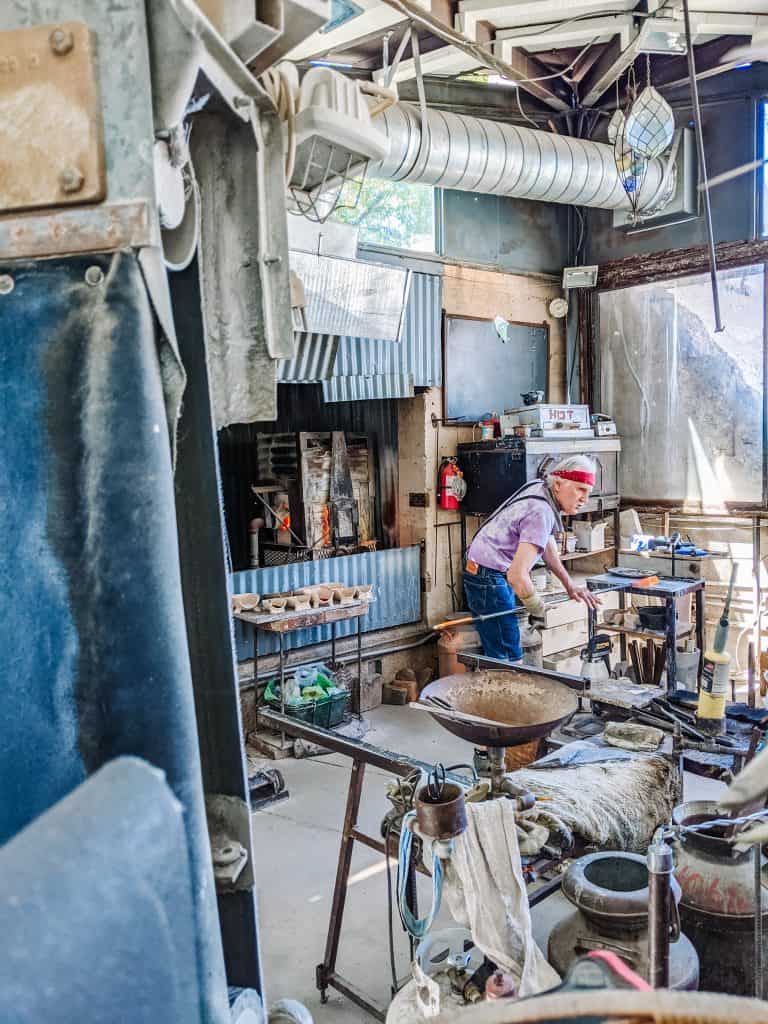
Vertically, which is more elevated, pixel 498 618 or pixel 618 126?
pixel 618 126

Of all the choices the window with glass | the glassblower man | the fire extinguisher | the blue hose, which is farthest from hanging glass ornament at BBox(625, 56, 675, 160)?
the blue hose

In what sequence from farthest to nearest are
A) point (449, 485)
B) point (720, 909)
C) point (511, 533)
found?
point (449, 485) → point (511, 533) → point (720, 909)

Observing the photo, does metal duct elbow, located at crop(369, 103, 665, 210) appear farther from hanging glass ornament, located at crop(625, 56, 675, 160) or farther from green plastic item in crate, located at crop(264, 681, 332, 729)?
green plastic item in crate, located at crop(264, 681, 332, 729)

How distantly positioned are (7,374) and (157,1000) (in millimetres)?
640

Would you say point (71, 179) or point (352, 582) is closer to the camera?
point (71, 179)

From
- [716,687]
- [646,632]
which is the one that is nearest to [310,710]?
[646,632]

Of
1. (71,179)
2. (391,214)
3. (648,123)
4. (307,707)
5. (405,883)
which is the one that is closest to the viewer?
(71,179)

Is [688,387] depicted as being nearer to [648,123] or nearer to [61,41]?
[648,123]

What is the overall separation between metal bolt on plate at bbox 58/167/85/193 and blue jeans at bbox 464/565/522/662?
5.30 meters

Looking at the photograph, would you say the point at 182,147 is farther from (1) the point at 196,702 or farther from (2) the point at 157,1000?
(2) the point at 157,1000

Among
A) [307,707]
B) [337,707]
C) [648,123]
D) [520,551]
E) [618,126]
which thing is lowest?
[337,707]

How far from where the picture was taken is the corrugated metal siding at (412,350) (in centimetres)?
720

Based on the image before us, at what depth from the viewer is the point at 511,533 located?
5793mm

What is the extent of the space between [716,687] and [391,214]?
18.6ft
